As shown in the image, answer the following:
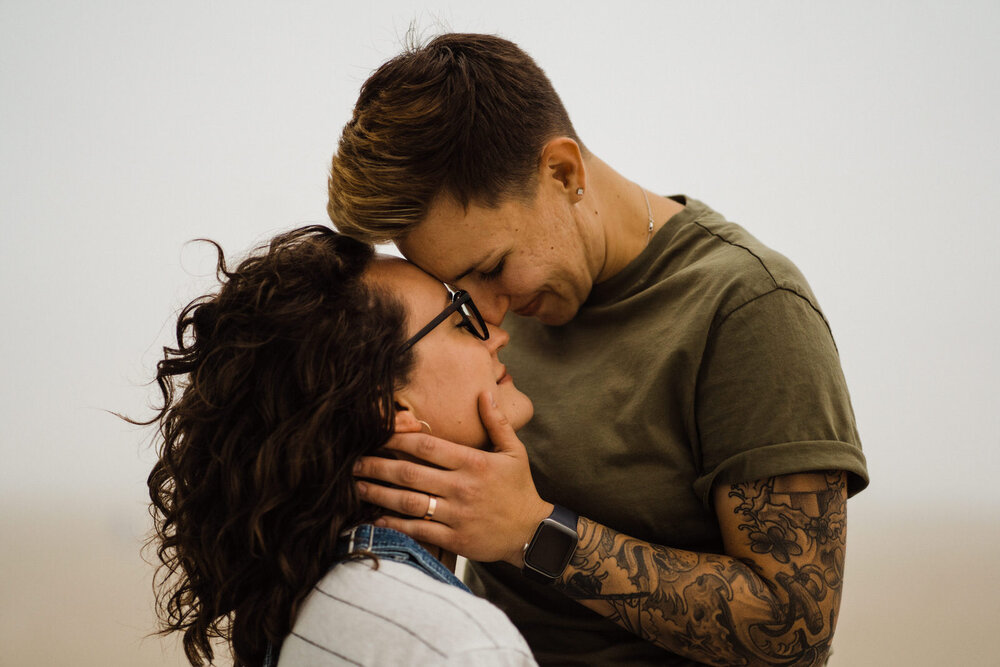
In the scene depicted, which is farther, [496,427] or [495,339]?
[495,339]

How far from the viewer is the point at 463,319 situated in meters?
1.36

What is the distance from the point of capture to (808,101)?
265cm

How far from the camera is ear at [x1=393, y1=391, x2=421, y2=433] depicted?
4.01ft

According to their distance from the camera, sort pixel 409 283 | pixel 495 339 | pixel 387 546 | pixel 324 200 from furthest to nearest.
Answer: pixel 324 200 → pixel 495 339 → pixel 409 283 → pixel 387 546

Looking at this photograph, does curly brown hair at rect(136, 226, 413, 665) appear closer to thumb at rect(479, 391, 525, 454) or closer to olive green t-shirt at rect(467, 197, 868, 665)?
thumb at rect(479, 391, 525, 454)

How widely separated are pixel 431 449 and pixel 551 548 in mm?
284

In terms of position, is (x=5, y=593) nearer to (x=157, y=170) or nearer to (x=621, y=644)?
(x=157, y=170)

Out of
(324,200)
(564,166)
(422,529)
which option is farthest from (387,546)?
(324,200)

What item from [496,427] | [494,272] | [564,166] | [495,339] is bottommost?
[496,427]

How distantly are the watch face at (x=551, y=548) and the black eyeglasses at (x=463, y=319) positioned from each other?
1.21 ft

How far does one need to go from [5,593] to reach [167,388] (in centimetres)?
169

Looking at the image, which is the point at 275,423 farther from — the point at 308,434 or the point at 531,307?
the point at 531,307

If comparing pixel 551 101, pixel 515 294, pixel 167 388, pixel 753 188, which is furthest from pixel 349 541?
pixel 753 188

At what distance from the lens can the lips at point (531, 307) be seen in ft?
5.20
